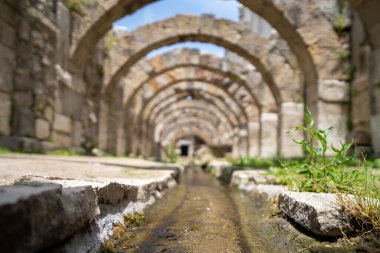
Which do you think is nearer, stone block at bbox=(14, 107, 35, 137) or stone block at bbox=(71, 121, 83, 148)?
stone block at bbox=(14, 107, 35, 137)

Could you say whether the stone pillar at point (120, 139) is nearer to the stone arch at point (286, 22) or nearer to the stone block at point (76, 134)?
the stone block at point (76, 134)

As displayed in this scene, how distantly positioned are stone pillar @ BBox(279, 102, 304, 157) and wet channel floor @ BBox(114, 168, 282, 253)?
461 centimetres

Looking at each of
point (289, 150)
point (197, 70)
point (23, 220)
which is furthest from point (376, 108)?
point (197, 70)

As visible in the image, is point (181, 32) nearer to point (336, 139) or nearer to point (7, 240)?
point (336, 139)

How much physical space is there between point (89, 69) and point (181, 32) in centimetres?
253

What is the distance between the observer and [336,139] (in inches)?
219

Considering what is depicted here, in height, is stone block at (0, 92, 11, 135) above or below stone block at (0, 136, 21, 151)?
above

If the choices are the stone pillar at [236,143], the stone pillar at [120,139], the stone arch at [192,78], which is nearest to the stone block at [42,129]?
the stone pillar at [120,139]

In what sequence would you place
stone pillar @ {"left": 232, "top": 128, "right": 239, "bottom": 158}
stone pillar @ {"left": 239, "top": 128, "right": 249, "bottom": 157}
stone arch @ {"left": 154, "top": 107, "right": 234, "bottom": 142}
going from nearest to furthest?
stone pillar @ {"left": 239, "top": 128, "right": 249, "bottom": 157}, stone pillar @ {"left": 232, "top": 128, "right": 239, "bottom": 158}, stone arch @ {"left": 154, "top": 107, "right": 234, "bottom": 142}

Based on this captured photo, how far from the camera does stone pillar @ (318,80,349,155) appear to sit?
5512 millimetres

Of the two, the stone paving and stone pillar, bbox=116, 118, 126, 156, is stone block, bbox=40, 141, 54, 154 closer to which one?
the stone paving

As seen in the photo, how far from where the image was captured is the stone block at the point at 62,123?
5.48 metres

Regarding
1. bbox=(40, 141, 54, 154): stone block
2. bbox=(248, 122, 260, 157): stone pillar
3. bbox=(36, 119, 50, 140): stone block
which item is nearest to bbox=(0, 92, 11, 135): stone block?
bbox=(36, 119, 50, 140): stone block

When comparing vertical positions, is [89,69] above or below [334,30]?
below
